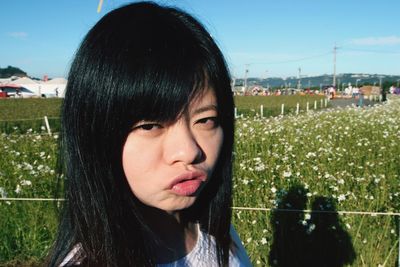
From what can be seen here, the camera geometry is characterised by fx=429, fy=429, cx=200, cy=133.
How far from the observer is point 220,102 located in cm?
85

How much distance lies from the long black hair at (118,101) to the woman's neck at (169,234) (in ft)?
0.21

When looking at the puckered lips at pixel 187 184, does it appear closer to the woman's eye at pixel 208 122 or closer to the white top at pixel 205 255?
the woman's eye at pixel 208 122

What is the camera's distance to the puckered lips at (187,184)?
754mm

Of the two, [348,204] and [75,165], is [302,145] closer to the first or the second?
[348,204]

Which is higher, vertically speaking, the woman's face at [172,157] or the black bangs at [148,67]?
the black bangs at [148,67]

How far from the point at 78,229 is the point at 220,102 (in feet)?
1.21

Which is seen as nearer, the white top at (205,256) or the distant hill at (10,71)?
the white top at (205,256)

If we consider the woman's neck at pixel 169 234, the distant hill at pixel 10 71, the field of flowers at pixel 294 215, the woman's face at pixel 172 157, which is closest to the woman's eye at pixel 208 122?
the woman's face at pixel 172 157

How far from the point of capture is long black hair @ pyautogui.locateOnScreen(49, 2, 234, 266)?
76cm

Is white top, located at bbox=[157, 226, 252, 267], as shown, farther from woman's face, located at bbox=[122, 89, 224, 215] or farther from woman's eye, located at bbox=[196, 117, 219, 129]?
woman's eye, located at bbox=[196, 117, 219, 129]

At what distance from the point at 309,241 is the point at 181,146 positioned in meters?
2.55

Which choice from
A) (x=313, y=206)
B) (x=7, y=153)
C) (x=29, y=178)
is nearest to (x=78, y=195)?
(x=313, y=206)

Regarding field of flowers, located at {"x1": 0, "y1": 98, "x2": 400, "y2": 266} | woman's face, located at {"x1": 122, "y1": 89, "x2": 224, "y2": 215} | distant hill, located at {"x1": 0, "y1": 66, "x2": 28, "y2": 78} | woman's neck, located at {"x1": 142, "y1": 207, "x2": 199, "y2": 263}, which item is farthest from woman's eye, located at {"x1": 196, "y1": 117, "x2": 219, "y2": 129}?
distant hill, located at {"x1": 0, "y1": 66, "x2": 28, "y2": 78}

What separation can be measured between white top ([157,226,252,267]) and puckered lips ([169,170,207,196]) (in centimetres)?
23
